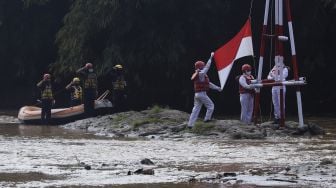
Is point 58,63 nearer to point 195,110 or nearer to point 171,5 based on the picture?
point 171,5

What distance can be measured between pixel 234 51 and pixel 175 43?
36.0 ft

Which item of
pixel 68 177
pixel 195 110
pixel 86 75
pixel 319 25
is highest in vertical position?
pixel 319 25

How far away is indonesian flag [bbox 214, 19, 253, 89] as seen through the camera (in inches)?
779

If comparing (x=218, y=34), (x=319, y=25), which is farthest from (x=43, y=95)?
(x=319, y=25)

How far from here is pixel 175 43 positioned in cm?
3092

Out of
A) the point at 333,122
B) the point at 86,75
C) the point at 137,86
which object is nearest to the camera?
the point at 333,122

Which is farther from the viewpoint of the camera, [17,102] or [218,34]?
[17,102]

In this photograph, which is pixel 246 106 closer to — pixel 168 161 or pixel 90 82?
pixel 90 82

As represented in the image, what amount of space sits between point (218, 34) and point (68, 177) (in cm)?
2184

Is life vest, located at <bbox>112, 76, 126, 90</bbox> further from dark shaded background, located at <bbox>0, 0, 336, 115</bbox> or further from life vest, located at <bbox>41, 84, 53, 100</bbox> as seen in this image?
dark shaded background, located at <bbox>0, 0, 336, 115</bbox>

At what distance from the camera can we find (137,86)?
107 feet

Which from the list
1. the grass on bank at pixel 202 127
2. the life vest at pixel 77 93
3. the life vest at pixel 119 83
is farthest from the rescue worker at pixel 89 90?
the grass on bank at pixel 202 127

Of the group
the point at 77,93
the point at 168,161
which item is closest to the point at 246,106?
the point at 168,161

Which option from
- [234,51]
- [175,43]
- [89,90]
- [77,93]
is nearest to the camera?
[234,51]
